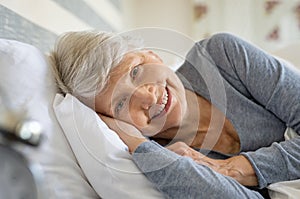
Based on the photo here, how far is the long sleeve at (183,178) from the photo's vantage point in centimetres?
79

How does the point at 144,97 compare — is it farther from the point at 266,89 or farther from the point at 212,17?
the point at 212,17

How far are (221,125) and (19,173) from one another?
74 cm

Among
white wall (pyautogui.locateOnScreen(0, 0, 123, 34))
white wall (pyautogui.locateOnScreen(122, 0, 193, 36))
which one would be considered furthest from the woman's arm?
white wall (pyautogui.locateOnScreen(122, 0, 193, 36))

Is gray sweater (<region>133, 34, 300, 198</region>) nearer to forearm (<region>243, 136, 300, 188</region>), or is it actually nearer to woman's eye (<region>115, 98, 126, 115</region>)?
forearm (<region>243, 136, 300, 188</region>)

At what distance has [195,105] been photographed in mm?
1069

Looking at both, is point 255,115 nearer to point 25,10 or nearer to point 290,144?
point 290,144

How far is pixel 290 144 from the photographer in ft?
3.04

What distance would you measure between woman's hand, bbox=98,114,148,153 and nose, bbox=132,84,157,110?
2.2 inches

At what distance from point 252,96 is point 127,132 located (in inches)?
13.2

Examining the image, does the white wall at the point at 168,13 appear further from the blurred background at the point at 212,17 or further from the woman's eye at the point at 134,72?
the woman's eye at the point at 134,72

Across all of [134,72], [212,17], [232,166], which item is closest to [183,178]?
[232,166]

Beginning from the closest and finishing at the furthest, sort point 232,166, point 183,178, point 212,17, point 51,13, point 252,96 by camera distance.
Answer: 1. point 183,178
2. point 232,166
3. point 252,96
4. point 51,13
5. point 212,17

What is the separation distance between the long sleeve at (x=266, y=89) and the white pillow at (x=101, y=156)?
0.85 feet

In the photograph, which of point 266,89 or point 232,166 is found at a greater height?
point 266,89
